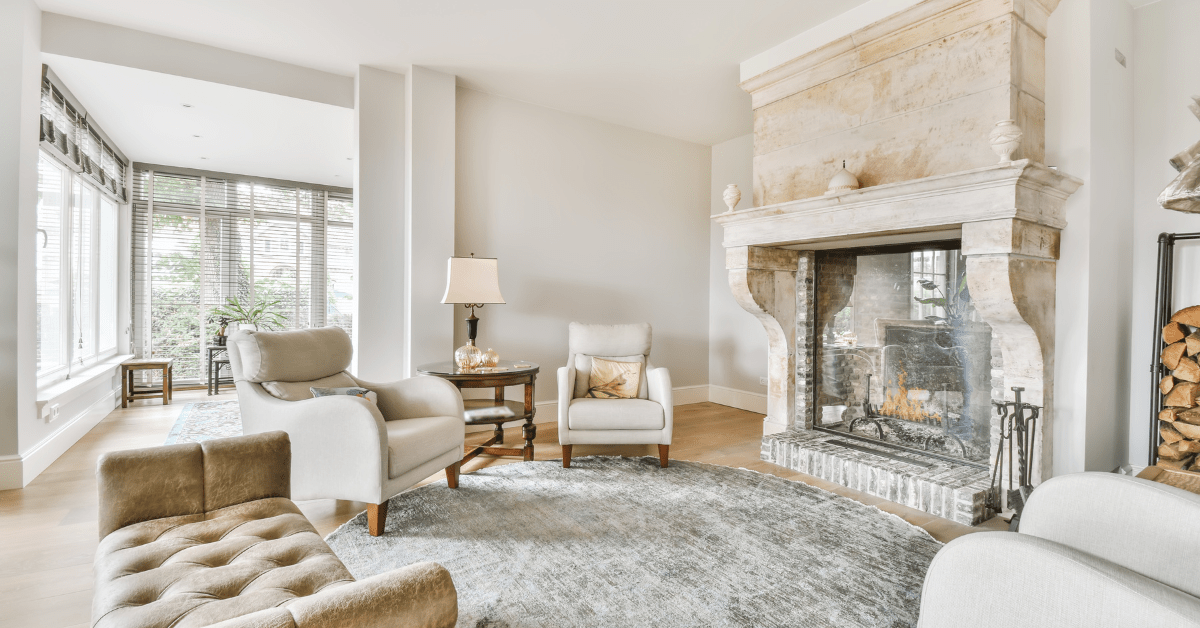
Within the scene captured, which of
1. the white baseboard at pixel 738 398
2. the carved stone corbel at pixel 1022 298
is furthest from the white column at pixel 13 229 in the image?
the white baseboard at pixel 738 398

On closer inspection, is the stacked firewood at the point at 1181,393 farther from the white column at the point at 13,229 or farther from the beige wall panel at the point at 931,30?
the white column at the point at 13,229

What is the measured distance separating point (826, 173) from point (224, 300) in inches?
246

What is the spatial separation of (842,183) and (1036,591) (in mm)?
2474

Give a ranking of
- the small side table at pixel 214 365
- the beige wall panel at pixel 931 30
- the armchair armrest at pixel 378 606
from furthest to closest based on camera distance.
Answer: the small side table at pixel 214 365
the beige wall panel at pixel 931 30
the armchair armrest at pixel 378 606

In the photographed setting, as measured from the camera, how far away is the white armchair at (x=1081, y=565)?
2.85ft

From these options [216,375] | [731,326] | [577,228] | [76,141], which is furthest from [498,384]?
[216,375]

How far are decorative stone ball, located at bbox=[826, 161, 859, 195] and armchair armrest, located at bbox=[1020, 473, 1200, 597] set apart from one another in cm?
202

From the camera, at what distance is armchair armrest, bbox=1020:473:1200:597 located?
1.08 m

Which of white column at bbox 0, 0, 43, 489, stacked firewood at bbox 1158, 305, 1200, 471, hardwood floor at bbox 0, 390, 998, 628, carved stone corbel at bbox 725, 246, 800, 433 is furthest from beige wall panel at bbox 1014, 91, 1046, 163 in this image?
white column at bbox 0, 0, 43, 489

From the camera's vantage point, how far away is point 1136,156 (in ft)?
9.39

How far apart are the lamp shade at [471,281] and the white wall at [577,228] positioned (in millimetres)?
490

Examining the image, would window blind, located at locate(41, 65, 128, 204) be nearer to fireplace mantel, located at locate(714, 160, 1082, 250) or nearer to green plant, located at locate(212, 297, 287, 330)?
green plant, located at locate(212, 297, 287, 330)

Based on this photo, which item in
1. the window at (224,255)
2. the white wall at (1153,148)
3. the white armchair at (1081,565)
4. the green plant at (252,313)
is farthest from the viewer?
the green plant at (252,313)

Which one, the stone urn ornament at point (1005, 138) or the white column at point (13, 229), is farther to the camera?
the white column at point (13, 229)
